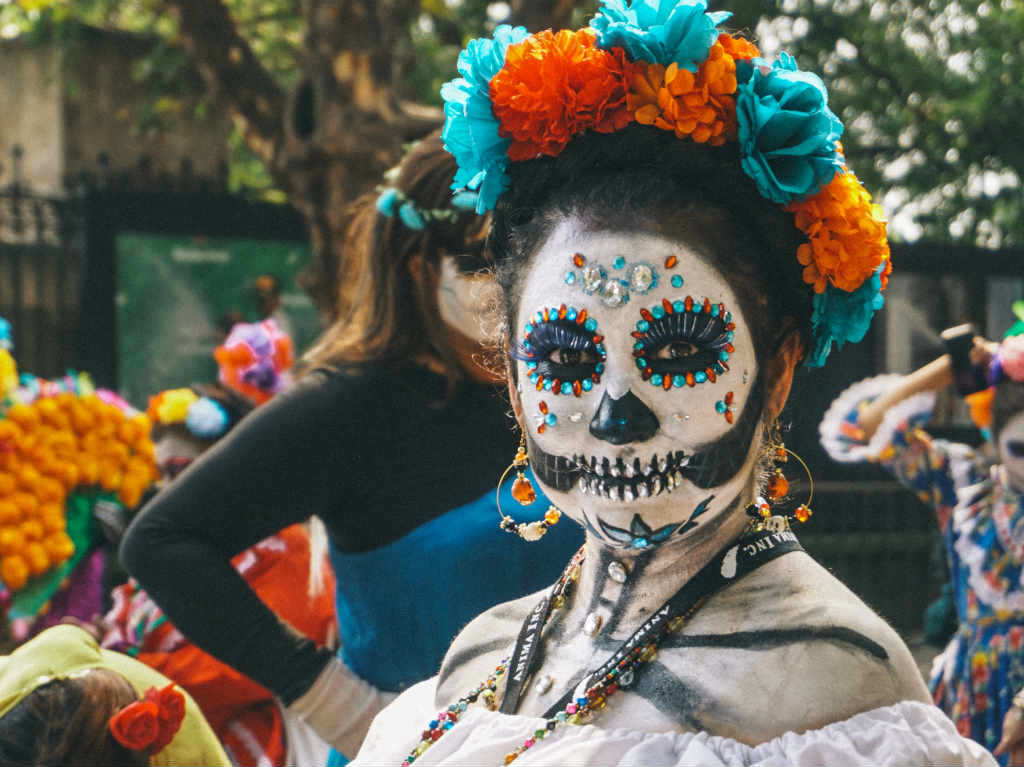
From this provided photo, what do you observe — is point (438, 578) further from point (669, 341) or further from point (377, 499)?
point (669, 341)

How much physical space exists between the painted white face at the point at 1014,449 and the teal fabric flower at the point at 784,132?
3558mm

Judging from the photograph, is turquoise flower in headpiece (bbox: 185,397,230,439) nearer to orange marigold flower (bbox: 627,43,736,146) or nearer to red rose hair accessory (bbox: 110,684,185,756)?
red rose hair accessory (bbox: 110,684,185,756)

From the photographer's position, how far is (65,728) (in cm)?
241

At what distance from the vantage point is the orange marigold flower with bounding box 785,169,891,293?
1654 millimetres

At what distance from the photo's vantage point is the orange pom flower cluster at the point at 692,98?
1.62 m

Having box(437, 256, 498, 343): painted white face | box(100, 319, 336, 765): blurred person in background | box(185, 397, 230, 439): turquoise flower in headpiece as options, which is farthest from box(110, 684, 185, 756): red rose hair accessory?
box(185, 397, 230, 439): turquoise flower in headpiece

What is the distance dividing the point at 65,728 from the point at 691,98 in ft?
5.31

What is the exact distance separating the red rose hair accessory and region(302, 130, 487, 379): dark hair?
0.77 m

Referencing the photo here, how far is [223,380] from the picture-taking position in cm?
564

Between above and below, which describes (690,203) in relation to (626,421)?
above

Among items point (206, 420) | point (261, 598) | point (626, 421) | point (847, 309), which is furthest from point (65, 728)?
point (206, 420)

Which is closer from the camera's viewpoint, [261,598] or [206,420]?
[261,598]

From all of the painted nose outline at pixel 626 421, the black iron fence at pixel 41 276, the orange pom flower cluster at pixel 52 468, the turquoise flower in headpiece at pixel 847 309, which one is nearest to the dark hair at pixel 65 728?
the painted nose outline at pixel 626 421

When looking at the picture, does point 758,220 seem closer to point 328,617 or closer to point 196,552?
point 196,552
